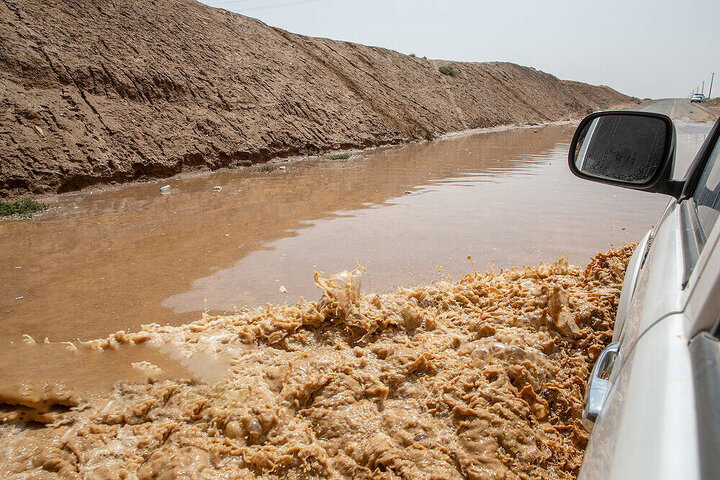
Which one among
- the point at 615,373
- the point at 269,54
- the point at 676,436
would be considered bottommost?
the point at 615,373

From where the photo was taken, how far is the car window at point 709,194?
108cm

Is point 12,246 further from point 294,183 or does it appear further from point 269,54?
point 269,54

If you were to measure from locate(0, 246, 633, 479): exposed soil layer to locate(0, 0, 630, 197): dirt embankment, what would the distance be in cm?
847

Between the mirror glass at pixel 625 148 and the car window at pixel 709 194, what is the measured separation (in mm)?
282

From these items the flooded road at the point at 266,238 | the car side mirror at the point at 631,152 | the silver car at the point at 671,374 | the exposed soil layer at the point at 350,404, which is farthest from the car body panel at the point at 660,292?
the exposed soil layer at the point at 350,404

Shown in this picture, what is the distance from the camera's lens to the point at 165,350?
3494 mm

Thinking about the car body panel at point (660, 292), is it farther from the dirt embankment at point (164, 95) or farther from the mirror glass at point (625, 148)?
the dirt embankment at point (164, 95)

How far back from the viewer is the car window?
1.08 m

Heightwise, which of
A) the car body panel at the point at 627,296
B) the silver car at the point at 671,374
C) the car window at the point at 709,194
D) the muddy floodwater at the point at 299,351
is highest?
the car window at the point at 709,194

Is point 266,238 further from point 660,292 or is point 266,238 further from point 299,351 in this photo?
point 660,292

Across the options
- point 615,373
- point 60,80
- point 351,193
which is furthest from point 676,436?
point 60,80

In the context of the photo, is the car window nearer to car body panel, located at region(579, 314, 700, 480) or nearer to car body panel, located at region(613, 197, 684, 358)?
car body panel, located at region(613, 197, 684, 358)

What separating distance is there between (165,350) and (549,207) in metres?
7.34

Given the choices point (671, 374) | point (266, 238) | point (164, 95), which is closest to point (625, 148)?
point (671, 374)
